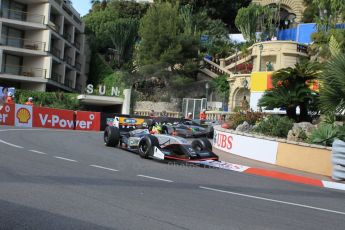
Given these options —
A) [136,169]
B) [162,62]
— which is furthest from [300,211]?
[162,62]

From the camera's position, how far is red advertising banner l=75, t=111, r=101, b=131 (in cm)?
3262

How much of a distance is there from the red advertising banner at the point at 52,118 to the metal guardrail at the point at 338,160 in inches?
785

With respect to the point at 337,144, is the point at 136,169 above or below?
below

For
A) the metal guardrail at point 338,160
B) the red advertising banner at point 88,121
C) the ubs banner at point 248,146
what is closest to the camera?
the metal guardrail at point 338,160

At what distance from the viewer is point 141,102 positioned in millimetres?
47906

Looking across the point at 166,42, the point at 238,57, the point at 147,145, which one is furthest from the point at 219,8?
the point at 147,145

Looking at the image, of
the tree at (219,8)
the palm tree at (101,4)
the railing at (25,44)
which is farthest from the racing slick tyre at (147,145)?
the palm tree at (101,4)

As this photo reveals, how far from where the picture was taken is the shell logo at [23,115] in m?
28.8

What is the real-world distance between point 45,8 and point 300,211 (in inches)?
1731

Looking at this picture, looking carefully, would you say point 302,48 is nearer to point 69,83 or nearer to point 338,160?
point 69,83

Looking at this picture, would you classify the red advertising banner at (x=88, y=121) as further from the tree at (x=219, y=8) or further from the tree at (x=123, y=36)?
the tree at (x=219, y=8)

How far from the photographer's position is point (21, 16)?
47.7 meters

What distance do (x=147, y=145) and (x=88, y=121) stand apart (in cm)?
1831

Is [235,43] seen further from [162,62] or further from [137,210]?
[137,210]
